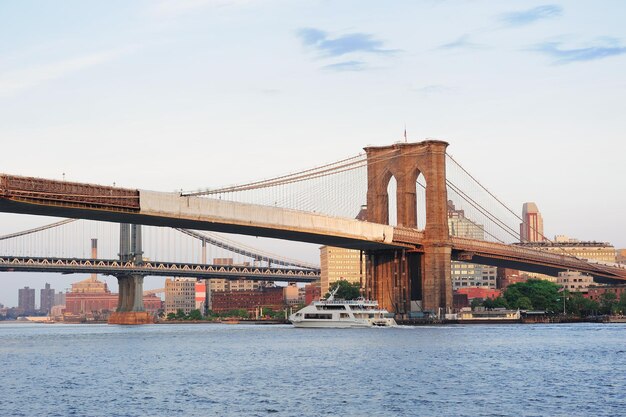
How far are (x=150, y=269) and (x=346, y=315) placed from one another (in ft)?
209

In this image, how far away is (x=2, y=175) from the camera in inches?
2544

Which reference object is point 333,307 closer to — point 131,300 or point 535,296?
point 535,296

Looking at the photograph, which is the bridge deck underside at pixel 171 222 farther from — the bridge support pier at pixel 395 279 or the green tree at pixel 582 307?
the green tree at pixel 582 307

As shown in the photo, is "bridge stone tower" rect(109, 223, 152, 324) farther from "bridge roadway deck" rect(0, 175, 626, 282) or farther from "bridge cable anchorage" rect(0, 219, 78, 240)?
"bridge roadway deck" rect(0, 175, 626, 282)

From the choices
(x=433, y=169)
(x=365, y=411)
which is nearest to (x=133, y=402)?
(x=365, y=411)

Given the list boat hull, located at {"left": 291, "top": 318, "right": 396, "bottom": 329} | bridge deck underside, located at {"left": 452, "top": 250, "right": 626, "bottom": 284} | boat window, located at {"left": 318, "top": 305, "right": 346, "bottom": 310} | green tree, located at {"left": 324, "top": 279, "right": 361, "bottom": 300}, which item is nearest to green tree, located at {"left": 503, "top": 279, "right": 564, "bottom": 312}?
bridge deck underside, located at {"left": 452, "top": 250, "right": 626, "bottom": 284}

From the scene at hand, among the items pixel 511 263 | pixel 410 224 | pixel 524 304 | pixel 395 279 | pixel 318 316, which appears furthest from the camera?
pixel 524 304

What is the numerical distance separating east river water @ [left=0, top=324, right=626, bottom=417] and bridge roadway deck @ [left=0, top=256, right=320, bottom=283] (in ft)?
238

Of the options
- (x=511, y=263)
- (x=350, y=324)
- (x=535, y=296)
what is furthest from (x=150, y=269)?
(x=350, y=324)

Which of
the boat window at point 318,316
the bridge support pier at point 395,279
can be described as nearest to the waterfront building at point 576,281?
the bridge support pier at point 395,279

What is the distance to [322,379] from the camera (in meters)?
43.9

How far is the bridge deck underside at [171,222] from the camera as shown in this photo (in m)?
69.8

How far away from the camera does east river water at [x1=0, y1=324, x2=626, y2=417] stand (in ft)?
117

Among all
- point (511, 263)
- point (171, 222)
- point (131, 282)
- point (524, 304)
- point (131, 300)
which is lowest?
point (524, 304)
